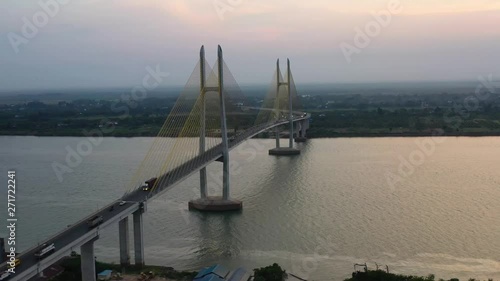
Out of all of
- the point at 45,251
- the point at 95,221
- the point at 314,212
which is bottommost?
the point at 314,212

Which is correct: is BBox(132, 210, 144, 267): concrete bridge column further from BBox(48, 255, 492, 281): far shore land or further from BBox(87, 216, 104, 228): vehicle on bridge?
BBox(87, 216, 104, 228): vehicle on bridge

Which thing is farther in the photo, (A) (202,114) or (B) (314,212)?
(A) (202,114)

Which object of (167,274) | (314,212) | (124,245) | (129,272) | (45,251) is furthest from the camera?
(314,212)

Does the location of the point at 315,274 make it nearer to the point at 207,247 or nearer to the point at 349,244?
the point at 349,244

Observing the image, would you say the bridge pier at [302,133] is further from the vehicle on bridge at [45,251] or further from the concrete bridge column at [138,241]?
the vehicle on bridge at [45,251]

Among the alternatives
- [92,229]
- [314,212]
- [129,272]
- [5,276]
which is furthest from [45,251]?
[314,212]

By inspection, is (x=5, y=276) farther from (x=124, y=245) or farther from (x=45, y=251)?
(x=124, y=245)
